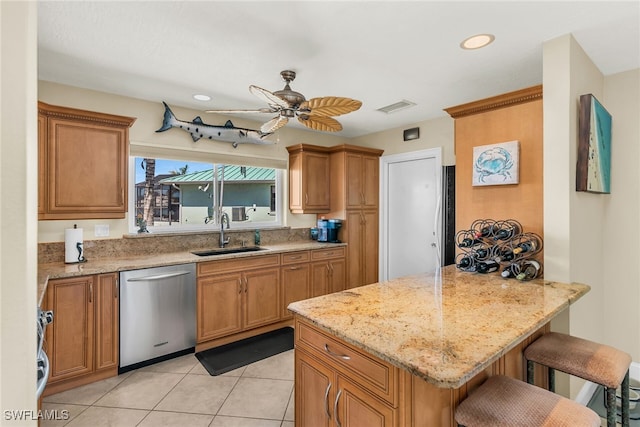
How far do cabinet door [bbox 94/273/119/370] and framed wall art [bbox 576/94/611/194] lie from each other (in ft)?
11.6

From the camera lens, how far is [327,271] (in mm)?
4059

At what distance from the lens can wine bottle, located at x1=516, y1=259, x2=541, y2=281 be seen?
2.08 m

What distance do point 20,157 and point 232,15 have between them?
170 cm

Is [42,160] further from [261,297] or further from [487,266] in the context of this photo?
[487,266]

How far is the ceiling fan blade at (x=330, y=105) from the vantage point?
2.14 m

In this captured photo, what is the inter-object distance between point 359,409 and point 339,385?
133 mm

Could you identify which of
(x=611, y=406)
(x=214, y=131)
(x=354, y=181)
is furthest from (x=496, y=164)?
(x=214, y=131)

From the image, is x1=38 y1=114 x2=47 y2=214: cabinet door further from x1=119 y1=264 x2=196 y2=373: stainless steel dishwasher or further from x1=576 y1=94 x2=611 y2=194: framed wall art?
x1=576 y1=94 x2=611 y2=194: framed wall art

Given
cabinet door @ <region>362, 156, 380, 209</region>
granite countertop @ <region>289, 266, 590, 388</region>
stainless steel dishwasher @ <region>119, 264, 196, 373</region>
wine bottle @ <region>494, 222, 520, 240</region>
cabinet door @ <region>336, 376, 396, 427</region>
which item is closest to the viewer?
granite countertop @ <region>289, 266, 590, 388</region>

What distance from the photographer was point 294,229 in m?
4.45

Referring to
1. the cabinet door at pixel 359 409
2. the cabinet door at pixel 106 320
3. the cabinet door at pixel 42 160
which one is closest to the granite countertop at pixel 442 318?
the cabinet door at pixel 359 409

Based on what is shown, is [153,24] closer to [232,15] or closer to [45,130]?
[232,15]

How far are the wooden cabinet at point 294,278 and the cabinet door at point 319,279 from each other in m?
0.07

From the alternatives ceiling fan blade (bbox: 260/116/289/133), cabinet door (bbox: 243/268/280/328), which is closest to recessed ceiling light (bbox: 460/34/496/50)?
ceiling fan blade (bbox: 260/116/289/133)
